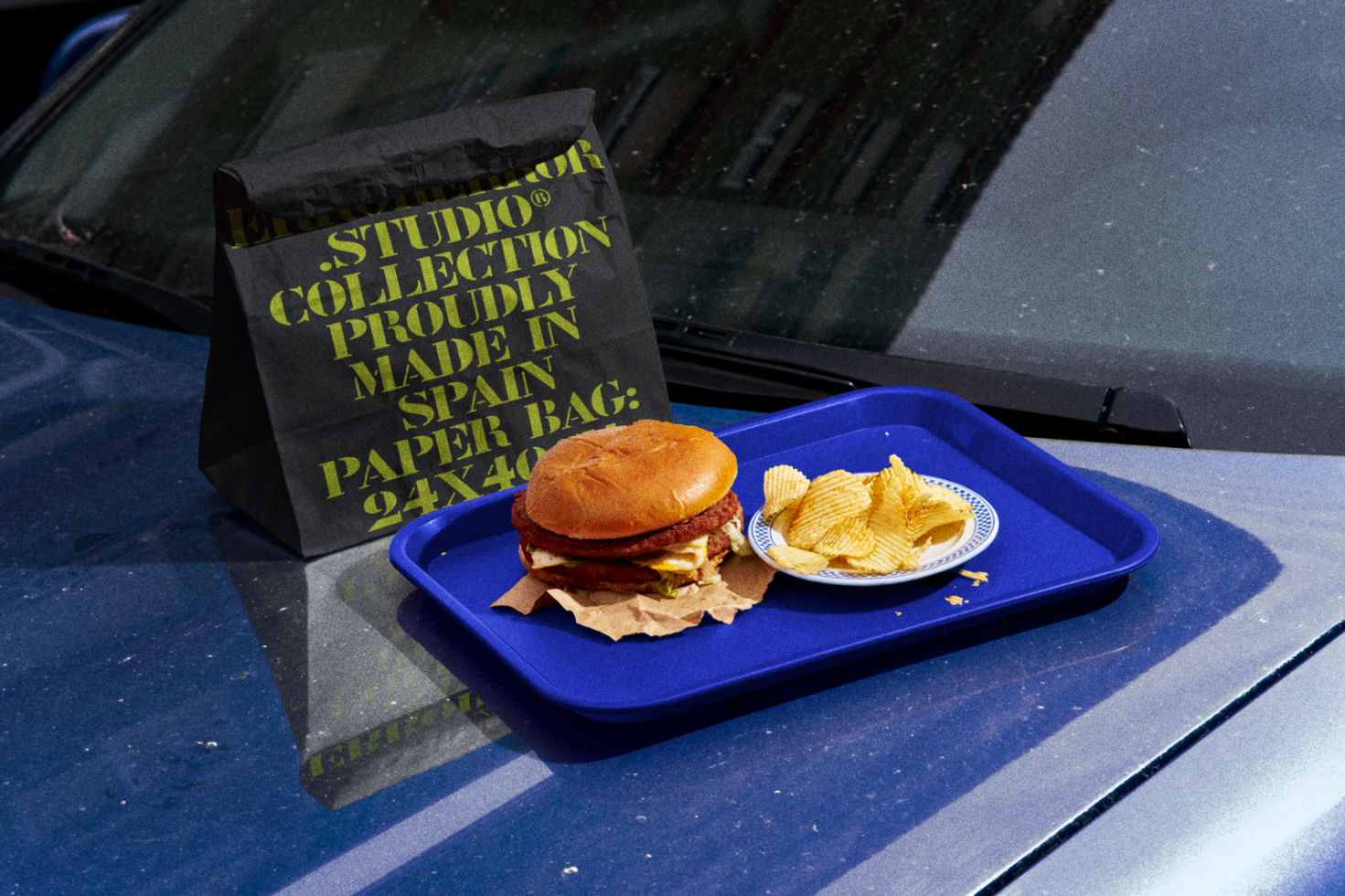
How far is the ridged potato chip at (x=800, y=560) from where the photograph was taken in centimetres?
102

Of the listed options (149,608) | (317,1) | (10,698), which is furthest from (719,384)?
(317,1)

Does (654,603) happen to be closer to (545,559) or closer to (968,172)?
(545,559)

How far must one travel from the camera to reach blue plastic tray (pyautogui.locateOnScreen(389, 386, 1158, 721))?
0.94 meters

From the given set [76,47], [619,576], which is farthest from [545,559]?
[76,47]

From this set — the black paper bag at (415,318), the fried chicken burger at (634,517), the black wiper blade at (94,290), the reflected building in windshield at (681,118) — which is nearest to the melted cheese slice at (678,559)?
the fried chicken burger at (634,517)

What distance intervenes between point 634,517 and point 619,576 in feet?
0.21

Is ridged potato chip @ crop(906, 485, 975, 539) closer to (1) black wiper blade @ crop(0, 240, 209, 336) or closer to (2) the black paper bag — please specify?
(2) the black paper bag

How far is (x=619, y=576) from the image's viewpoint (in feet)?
3.39

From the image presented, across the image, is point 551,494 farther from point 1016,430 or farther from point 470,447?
point 1016,430

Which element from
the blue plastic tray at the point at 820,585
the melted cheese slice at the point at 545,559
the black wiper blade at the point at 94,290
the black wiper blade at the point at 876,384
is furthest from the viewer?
the black wiper blade at the point at 94,290

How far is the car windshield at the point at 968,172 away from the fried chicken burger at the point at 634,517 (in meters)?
0.36

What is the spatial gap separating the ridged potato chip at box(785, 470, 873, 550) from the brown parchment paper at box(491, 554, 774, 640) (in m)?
0.05

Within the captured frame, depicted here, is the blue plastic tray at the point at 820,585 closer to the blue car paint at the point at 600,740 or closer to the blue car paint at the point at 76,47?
the blue car paint at the point at 600,740

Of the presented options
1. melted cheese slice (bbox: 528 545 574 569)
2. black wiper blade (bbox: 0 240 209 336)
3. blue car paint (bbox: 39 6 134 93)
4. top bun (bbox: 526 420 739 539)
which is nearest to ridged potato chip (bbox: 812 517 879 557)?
top bun (bbox: 526 420 739 539)
